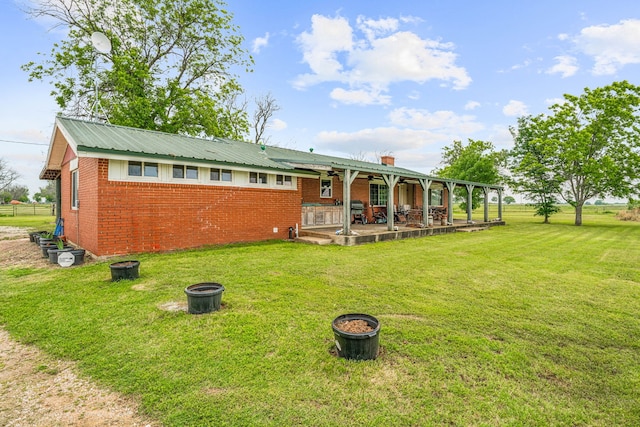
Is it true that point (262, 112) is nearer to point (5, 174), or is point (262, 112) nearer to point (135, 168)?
point (135, 168)

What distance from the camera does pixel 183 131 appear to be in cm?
1986

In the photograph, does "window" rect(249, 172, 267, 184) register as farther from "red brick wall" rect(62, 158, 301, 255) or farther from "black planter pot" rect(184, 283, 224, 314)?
"black planter pot" rect(184, 283, 224, 314)

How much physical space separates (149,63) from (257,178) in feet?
51.2

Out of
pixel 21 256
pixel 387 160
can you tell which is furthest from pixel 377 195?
pixel 21 256

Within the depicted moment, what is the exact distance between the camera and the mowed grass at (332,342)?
2.22 metres

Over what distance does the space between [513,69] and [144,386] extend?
17.9 metres

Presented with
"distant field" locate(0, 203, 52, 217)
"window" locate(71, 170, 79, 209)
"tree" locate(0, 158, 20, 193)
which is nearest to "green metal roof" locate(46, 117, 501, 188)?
"window" locate(71, 170, 79, 209)

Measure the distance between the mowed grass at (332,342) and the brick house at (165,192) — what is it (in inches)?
64.6

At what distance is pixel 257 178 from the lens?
10.2 meters

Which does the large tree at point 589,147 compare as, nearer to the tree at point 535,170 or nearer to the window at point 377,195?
the tree at point 535,170

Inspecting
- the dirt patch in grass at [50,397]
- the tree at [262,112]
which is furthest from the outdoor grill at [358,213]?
the tree at [262,112]

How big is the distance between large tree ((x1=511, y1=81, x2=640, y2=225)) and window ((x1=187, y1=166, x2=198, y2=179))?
77.1ft

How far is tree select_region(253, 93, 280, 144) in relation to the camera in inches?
1184

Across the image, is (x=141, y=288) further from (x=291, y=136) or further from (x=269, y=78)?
(x=291, y=136)
